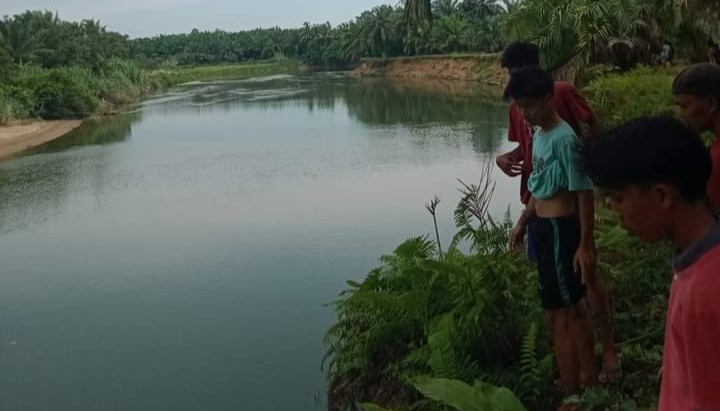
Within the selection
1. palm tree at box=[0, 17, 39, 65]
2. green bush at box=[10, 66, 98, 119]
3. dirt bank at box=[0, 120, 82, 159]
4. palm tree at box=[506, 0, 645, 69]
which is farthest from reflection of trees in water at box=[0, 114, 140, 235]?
palm tree at box=[0, 17, 39, 65]

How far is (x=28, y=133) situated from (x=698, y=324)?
28.8m

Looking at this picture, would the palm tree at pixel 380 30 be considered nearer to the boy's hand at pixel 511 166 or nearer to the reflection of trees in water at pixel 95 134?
the reflection of trees in water at pixel 95 134

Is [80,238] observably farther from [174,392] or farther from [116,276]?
[174,392]

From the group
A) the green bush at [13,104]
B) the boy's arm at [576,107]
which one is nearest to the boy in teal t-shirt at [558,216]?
the boy's arm at [576,107]

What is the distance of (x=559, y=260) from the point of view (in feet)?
9.50

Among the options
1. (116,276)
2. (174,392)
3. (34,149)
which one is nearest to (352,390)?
(174,392)

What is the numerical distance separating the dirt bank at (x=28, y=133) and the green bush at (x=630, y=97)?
63.9 feet

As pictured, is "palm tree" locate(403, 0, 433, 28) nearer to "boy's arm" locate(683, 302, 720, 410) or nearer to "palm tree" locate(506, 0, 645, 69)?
"palm tree" locate(506, 0, 645, 69)

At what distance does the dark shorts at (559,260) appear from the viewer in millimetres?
2902

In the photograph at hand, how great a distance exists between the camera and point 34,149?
23969mm

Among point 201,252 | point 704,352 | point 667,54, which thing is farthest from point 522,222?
point 667,54

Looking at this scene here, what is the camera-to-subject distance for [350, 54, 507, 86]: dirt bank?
129 feet

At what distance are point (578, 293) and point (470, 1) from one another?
5325cm

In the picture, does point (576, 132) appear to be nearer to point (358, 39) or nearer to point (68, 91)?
point (68, 91)
